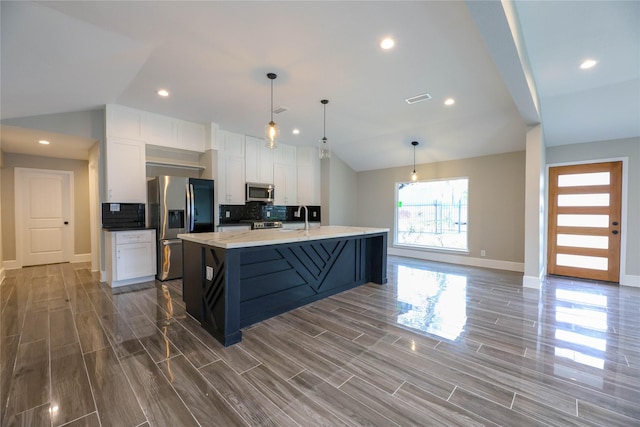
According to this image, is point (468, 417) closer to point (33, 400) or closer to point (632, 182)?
point (33, 400)

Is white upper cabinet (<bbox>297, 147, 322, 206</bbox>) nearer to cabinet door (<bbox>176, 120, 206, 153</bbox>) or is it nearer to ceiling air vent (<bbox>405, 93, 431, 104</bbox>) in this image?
cabinet door (<bbox>176, 120, 206, 153</bbox>)

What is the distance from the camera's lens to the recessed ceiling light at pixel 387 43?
2.54 meters

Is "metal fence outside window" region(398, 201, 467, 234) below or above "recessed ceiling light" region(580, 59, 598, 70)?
below

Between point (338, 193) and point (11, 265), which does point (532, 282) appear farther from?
point (11, 265)

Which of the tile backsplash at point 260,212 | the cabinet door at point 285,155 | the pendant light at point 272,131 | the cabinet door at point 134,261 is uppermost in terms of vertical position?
the cabinet door at point 285,155

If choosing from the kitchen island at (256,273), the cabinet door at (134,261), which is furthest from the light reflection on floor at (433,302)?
the cabinet door at (134,261)

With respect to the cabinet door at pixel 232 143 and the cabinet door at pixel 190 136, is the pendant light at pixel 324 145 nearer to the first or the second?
the cabinet door at pixel 232 143

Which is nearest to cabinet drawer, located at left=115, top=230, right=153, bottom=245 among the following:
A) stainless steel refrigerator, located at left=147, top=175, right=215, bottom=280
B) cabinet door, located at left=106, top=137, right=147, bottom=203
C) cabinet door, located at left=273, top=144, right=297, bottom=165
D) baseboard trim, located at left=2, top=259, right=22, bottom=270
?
stainless steel refrigerator, located at left=147, top=175, right=215, bottom=280

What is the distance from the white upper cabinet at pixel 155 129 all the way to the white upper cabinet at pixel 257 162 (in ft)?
3.16

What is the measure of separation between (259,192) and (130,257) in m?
2.67

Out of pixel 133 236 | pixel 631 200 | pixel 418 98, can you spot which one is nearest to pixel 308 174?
pixel 418 98

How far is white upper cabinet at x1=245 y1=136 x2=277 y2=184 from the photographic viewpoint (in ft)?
18.7

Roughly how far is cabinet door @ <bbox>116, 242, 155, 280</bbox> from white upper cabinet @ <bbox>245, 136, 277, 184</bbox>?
235cm

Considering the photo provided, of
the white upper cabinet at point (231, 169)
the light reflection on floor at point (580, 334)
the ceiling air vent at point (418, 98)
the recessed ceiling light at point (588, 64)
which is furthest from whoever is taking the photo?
the white upper cabinet at point (231, 169)
